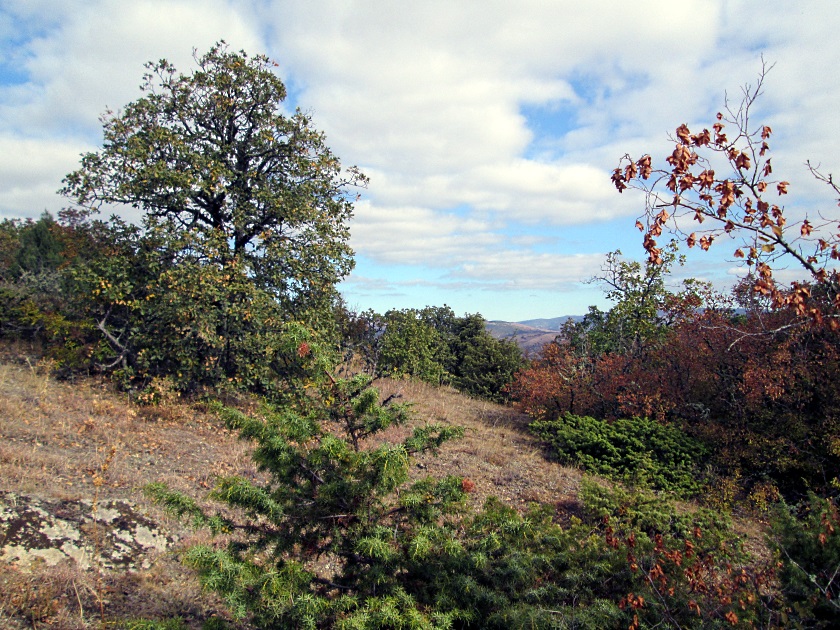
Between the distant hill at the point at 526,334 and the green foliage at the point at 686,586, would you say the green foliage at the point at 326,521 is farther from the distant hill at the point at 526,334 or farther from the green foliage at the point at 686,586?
the distant hill at the point at 526,334

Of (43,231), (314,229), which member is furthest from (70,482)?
(43,231)

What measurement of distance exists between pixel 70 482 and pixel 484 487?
5521 millimetres

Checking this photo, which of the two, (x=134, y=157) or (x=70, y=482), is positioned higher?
(x=134, y=157)

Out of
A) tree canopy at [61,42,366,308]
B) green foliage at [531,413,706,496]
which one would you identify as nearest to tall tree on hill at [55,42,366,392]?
tree canopy at [61,42,366,308]

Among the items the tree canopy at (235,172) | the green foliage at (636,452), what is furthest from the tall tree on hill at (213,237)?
the green foliage at (636,452)

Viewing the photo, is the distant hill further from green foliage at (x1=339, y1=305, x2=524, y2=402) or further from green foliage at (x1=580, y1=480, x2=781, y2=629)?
green foliage at (x1=580, y1=480, x2=781, y2=629)

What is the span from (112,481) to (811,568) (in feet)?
22.6

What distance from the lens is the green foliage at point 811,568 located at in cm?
296

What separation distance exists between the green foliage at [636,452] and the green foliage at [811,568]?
456 cm

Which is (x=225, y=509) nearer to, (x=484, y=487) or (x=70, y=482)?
(x=70, y=482)

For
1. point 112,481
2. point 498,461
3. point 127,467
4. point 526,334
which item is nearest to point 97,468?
point 112,481

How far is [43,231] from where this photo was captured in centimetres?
2344

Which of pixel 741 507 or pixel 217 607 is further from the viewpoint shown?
pixel 741 507

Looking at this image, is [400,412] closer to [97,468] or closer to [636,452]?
[97,468]
